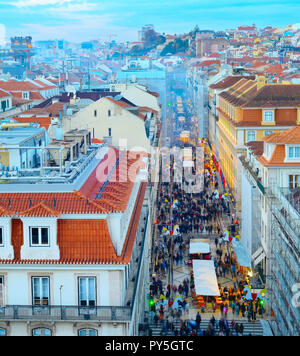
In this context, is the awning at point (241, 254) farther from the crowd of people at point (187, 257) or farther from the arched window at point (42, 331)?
the arched window at point (42, 331)

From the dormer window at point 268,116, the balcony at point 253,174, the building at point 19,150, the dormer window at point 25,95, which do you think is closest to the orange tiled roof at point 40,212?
the building at point 19,150


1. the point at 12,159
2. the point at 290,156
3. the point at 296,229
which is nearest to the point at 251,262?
the point at 290,156

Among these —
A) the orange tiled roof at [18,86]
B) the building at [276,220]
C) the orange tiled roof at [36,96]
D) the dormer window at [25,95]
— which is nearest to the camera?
the building at [276,220]

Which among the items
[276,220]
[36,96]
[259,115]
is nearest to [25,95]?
[36,96]

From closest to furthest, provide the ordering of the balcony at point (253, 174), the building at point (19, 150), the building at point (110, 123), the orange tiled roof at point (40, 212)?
1. the orange tiled roof at point (40, 212)
2. the building at point (19, 150)
3. the balcony at point (253, 174)
4. the building at point (110, 123)

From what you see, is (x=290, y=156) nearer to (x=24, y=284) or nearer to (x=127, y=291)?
(x=127, y=291)
